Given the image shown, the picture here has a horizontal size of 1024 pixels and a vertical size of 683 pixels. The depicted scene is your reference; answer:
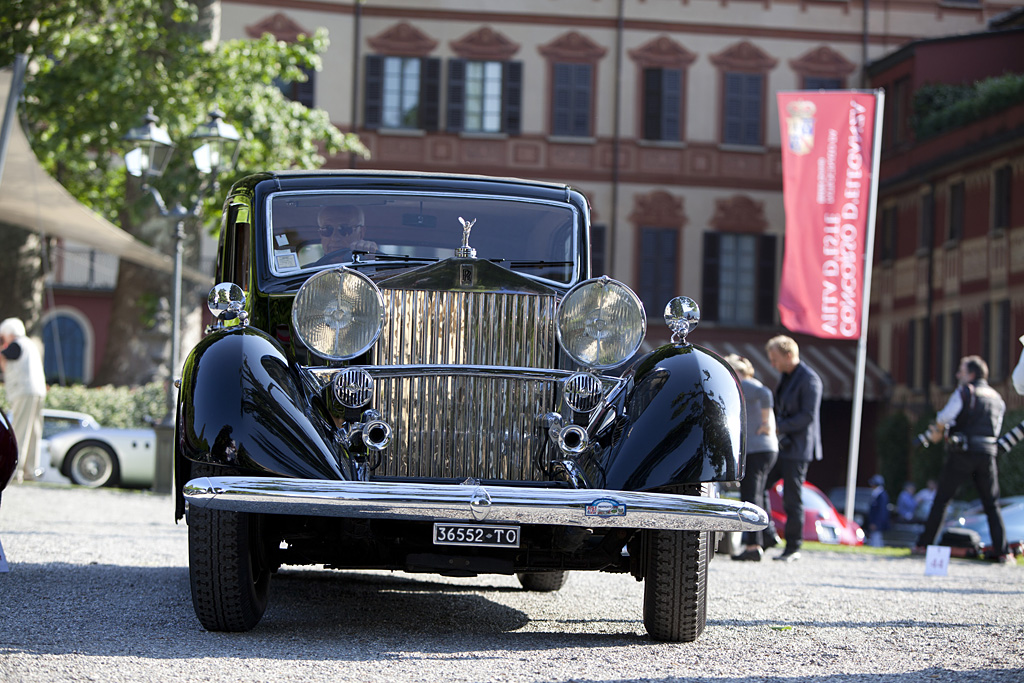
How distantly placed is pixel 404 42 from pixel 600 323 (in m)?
27.4

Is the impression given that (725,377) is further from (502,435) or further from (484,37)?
(484,37)

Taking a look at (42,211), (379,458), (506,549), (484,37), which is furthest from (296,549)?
(484,37)

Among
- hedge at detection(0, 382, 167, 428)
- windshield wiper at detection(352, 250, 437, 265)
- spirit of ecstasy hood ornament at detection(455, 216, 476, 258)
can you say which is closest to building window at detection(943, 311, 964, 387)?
hedge at detection(0, 382, 167, 428)

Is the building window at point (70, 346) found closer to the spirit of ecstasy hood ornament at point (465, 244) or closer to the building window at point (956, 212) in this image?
the building window at point (956, 212)

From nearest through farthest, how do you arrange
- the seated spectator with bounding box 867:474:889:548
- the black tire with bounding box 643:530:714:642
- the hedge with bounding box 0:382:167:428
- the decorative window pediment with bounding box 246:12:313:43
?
1. the black tire with bounding box 643:530:714:642
2. the hedge with bounding box 0:382:167:428
3. the seated spectator with bounding box 867:474:889:548
4. the decorative window pediment with bounding box 246:12:313:43

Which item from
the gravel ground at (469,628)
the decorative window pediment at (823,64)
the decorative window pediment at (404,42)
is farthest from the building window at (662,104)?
the gravel ground at (469,628)

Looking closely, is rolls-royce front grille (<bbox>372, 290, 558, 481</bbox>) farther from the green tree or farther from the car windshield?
the green tree

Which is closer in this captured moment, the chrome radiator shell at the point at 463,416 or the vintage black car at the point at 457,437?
the vintage black car at the point at 457,437

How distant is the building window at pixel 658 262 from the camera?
32.8m

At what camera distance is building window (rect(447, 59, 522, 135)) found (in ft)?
106

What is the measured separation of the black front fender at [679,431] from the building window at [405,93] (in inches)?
1060

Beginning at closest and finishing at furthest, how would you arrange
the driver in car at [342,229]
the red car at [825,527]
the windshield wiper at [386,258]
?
the windshield wiper at [386,258] < the driver in car at [342,229] < the red car at [825,527]

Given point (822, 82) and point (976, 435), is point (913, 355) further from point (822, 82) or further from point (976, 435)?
point (976, 435)

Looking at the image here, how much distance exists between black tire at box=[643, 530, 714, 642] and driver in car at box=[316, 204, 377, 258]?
6.63 ft
